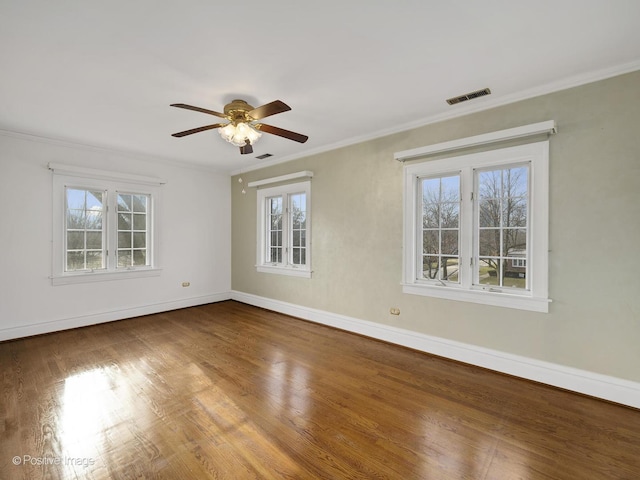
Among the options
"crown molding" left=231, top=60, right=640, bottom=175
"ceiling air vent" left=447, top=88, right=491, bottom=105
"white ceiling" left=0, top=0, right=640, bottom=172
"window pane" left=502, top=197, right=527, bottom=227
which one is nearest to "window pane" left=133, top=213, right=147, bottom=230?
"white ceiling" left=0, top=0, right=640, bottom=172

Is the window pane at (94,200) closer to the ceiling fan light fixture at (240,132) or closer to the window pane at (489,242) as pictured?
the ceiling fan light fixture at (240,132)

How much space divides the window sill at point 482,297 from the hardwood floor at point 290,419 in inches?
27.2

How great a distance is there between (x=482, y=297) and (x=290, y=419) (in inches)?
87.5

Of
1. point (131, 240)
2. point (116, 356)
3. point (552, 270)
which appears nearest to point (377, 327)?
point (552, 270)

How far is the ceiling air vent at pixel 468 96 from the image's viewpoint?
9.32ft

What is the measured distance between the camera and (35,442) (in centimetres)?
197

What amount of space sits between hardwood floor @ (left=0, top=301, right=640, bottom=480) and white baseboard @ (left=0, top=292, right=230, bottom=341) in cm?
43

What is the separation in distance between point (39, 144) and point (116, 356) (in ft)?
10.2

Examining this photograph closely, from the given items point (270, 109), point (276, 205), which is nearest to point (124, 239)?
point (276, 205)

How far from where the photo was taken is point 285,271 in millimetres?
5191

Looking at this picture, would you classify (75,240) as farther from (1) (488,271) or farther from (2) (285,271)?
(1) (488,271)

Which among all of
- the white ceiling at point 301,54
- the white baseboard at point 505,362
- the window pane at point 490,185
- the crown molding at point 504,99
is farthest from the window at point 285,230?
the window pane at point 490,185

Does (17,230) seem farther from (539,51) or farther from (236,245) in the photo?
(539,51)

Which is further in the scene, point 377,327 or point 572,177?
point 377,327
